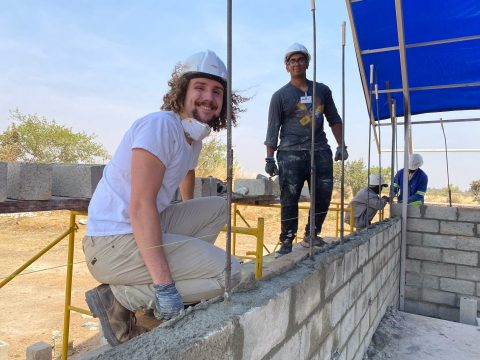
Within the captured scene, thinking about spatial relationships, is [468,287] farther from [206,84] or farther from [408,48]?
[206,84]

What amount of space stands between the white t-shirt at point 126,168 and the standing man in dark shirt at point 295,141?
1.80 m

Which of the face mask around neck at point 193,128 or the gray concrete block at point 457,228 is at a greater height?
the face mask around neck at point 193,128

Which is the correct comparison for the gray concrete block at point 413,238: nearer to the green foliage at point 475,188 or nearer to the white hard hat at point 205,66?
the white hard hat at point 205,66

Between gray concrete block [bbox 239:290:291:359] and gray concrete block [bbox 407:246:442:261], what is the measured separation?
483cm

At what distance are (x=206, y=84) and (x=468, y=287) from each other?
5.66m

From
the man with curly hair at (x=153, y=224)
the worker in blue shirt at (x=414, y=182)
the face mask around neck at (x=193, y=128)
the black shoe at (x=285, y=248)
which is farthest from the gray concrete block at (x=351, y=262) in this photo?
the worker in blue shirt at (x=414, y=182)

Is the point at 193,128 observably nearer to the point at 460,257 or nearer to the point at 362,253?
the point at 362,253

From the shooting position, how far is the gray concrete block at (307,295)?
1.93m

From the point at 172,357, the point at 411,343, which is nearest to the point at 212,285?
the point at 172,357

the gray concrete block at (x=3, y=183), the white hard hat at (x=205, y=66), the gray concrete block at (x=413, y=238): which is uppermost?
the white hard hat at (x=205, y=66)

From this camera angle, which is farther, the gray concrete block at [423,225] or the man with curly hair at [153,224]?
the gray concrete block at [423,225]

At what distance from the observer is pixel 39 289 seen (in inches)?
358

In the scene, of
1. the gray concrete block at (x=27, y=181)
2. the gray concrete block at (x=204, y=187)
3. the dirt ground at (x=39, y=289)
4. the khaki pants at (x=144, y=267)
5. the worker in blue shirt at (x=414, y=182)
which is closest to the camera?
the khaki pants at (x=144, y=267)

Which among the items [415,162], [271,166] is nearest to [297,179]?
[271,166]
